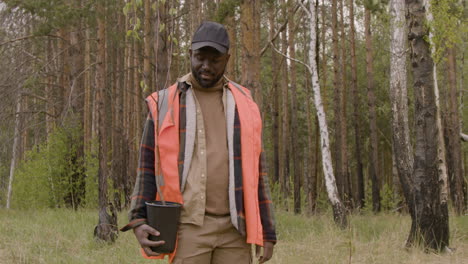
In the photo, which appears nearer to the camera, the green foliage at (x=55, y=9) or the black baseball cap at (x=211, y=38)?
the black baseball cap at (x=211, y=38)

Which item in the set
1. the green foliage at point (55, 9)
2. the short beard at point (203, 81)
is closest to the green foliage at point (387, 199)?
the green foliage at point (55, 9)

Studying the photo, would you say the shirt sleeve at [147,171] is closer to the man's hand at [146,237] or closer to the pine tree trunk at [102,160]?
the man's hand at [146,237]

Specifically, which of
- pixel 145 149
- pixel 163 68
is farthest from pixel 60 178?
pixel 145 149

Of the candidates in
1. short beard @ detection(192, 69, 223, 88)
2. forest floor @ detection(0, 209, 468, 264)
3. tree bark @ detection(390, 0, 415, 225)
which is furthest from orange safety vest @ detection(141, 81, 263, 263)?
tree bark @ detection(390, 0, 415, 225)

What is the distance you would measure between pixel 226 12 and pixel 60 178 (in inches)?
275

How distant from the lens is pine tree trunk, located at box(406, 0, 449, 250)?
6.72 m

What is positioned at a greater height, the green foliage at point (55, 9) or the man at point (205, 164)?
the green foliage at point (55, 9)

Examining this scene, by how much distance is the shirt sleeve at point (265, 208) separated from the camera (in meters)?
2.40

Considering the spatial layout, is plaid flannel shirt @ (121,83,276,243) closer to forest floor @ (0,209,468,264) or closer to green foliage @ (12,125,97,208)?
forest floor @ (0,209,468,264)

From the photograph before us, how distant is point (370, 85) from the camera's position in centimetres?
1620

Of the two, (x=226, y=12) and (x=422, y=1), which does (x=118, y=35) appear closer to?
(x=226, y=12)

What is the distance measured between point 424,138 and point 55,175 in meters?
9.68

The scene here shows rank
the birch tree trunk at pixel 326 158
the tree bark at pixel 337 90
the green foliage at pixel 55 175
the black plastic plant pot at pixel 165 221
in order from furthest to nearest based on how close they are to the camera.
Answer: the tree bark at pixel 337 90 < the green foliage at pixel 55 175 < the birch tree trunk at pixel 326 158 < the black plastic plant pot at pixel 165 221

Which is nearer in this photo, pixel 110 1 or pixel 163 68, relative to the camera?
pixel 163 68
